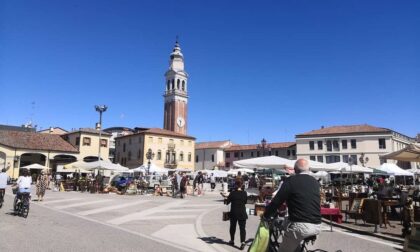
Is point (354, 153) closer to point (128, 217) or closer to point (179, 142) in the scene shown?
point (179, 142)

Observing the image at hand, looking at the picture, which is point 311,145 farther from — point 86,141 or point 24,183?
point 24,183

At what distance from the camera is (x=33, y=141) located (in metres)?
52.6

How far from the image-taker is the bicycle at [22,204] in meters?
13.4

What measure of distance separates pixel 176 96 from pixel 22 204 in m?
79.7

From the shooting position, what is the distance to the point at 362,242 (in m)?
9.47

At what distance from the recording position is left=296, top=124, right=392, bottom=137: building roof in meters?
65.5

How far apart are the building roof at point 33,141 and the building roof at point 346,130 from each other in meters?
42.2

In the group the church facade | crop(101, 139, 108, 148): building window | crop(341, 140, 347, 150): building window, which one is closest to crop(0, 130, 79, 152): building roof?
crop(101, 139, 108, 148): building window

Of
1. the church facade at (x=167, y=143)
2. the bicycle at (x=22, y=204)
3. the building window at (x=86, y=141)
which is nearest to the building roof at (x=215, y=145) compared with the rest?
the church facade at (x=167, y=143)

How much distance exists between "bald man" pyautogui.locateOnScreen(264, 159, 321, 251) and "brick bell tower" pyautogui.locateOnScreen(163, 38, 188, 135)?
279 feet

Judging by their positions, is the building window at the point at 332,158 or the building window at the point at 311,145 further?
the building window at the point at 311,145

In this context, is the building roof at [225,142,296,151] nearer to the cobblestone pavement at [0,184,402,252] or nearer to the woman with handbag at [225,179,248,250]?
the cobblestone pavement at [0,184,402,252]

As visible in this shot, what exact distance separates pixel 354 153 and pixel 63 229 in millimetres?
63070

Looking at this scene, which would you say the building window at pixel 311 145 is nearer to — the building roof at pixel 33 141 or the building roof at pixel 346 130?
the building roof at pixel 346 130
